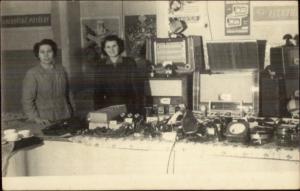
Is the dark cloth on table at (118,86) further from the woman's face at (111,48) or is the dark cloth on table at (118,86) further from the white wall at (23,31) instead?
the white wall at (23,31)

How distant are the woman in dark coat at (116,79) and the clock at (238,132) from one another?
574 millimetres

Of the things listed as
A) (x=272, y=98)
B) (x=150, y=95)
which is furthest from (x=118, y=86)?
(x=272, y=98)

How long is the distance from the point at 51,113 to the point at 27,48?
430 millimetres

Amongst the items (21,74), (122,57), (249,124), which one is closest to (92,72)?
(122,57)

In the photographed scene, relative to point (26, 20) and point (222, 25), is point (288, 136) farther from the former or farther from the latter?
point (26, 20)

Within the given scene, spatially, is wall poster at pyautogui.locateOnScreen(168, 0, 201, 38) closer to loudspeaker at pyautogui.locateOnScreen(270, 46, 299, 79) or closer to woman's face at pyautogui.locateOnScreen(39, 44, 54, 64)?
loudspeaker at pyautogui.locateOnScreen(270, 46, 299, 79)

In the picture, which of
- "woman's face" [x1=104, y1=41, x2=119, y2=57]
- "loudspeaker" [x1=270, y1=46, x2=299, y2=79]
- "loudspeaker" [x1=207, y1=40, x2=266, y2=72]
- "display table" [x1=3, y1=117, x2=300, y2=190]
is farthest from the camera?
"woman's face" [x1=104, y1=41, x2=119, y2=57]

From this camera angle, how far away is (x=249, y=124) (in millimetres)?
1850

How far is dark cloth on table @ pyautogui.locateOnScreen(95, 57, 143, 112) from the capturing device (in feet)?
7.27

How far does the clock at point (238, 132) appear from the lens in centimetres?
177

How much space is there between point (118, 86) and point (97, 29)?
422mm

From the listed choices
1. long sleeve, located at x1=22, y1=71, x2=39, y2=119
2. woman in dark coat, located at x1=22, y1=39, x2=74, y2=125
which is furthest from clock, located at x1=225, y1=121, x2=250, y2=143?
long sleeve, located at x1=22, y1=71, x2=39, y2=119

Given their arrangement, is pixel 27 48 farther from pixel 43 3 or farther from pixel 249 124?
pixel 249 124

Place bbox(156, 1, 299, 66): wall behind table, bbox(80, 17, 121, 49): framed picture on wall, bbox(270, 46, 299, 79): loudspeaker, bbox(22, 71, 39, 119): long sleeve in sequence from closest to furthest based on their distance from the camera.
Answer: bbox(156, 1, 299, 66): wall behind table → bbox(270, 46, 299, 79): loudspeaker → bbox(22, 71, 39, 119): long sleeve → bbox(80, 17, 121, 49): framed picture on wall
